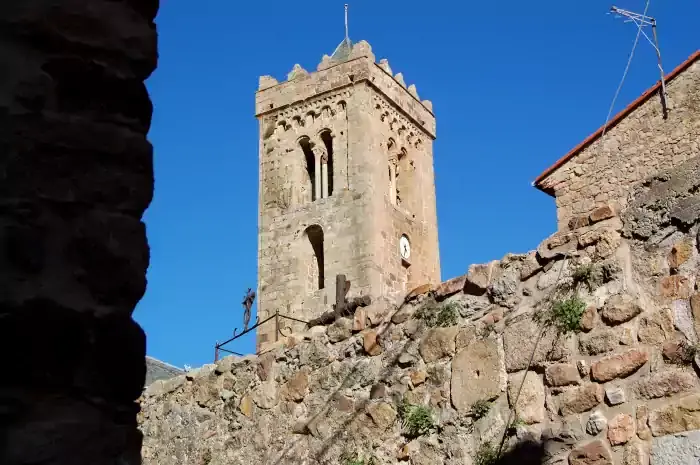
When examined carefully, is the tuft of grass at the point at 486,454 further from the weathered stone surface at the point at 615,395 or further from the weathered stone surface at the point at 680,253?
the weathered stone surface at the point at 680,253

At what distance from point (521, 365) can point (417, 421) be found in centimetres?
70

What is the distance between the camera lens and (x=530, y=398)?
14.8 ft

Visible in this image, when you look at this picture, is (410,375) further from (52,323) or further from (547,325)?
(52,323)

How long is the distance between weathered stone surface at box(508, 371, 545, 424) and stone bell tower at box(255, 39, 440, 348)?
77.9ft

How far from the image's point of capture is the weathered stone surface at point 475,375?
4.72 m

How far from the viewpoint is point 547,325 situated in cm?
461

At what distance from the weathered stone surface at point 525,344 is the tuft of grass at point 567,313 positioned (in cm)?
6

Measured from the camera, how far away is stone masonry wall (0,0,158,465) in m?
1.69

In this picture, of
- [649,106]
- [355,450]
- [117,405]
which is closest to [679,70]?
[649,106]

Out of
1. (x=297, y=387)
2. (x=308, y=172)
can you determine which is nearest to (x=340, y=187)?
(x=308, y=172)

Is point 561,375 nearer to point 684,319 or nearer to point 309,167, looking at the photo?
point 684,319

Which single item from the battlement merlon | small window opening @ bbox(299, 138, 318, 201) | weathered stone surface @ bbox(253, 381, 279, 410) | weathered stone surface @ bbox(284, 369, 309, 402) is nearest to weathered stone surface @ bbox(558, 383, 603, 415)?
weathered stone surface @ bbox(284, 369, 309, 402)

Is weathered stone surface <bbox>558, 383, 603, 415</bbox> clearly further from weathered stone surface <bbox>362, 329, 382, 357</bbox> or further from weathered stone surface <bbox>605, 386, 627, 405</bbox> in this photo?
weathered stone surface <bbox>362, 329, 382, 357</bbox>

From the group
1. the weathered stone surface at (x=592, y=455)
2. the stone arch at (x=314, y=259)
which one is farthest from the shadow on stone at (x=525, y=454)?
the stone arch at (x=314, y=259)
